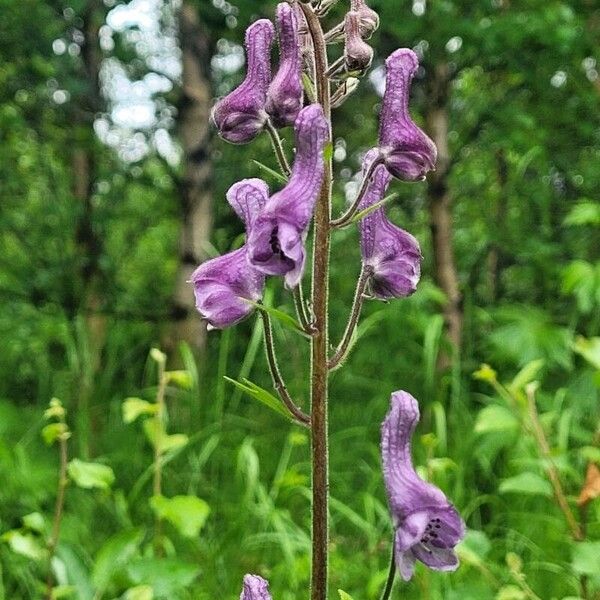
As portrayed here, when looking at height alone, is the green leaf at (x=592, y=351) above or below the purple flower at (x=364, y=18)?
below

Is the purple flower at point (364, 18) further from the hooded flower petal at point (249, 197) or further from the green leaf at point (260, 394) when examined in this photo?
the green leaf at point (260, 394)

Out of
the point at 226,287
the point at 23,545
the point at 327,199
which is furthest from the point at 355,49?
the point at 23,545

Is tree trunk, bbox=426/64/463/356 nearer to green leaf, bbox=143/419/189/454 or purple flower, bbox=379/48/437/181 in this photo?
green leaf, bbox=143/419/189/454

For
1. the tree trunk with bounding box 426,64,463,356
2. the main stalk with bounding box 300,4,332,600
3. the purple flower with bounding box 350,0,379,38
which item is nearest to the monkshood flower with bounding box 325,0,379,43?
the purple flower with bounding box 350,0,379,38

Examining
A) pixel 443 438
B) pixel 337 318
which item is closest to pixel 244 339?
pixel 337 318

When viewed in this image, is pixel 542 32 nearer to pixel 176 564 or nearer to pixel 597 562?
pixel 597 562

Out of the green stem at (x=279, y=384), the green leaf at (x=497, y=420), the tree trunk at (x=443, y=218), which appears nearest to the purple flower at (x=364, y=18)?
the green stem at (x=279, y=384)

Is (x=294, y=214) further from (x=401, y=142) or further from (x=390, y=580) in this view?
(x=390, y=580)
